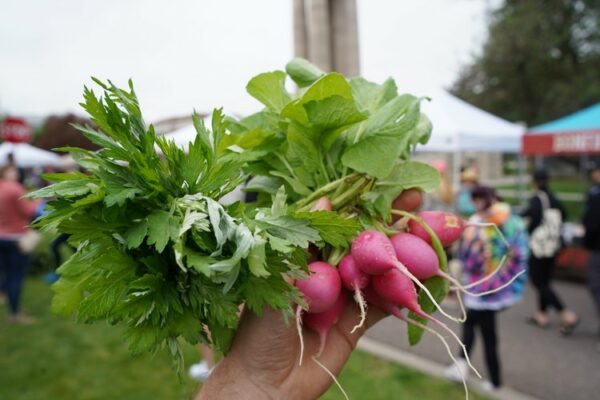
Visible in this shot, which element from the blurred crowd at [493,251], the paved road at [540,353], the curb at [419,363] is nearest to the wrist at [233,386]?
the blurred crowd at [493,251]

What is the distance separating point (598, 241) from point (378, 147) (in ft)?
14.0

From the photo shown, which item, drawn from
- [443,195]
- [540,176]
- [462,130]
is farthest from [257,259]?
[462,130]

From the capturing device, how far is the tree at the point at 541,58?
15.5 meters

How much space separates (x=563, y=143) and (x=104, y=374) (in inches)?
254

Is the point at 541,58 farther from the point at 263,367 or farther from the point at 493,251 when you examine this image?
the point at 263,367

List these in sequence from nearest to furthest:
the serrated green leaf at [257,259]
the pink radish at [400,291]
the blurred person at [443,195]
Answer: the serrated green leaf at [257,259], the pink radish at [400,291], the blurred person at [443,195]

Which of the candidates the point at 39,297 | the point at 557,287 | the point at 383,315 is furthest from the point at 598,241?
the point at 39,297

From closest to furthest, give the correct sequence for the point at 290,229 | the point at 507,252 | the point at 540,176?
the point at 290,229
the point at 507,252
the point at 540,176

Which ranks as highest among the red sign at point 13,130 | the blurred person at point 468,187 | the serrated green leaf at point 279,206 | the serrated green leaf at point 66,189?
the red sign at point 13,130

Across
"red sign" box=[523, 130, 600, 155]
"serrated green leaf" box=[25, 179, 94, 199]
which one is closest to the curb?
"serrated green leaf" box=[25, 179, 94, 199]

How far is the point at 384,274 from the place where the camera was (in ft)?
4.31

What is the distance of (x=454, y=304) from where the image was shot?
5.96m

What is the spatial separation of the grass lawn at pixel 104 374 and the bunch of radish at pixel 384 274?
222 cm

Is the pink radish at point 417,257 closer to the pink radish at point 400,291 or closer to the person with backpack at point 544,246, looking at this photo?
the pink radish at point 400,291
